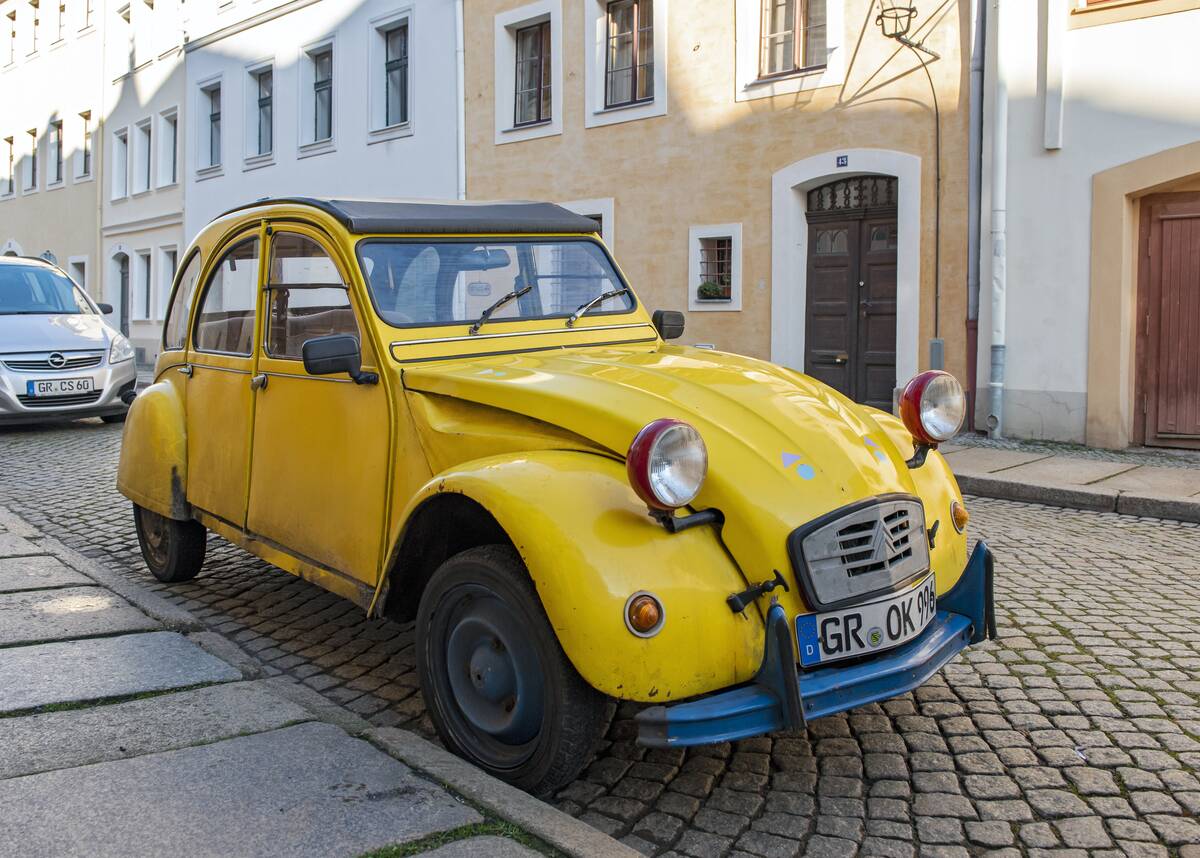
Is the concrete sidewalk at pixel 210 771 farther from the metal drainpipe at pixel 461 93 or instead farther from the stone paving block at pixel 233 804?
the metal drainpipe at pixel 461 93

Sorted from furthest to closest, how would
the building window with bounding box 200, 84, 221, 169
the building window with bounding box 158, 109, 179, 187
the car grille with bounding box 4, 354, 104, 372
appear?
1. the building window with bounding box 158, 109, 179, 187
2. the building window with bounding box 200, 84, 221, 169
3. the car grille with bounding box 4, 354, 104, 372

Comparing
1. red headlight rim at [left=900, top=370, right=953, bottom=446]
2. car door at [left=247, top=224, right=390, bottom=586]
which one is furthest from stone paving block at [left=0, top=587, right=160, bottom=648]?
red headlight rim at [left=900, top=370, right=953, bottom=446]

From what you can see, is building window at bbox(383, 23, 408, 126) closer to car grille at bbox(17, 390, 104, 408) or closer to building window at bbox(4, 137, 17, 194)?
car grille at bbox(17, 390, 104, 408)

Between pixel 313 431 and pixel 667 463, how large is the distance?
1.86 meters

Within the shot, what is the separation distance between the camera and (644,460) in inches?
122

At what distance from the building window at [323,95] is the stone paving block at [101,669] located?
18.9 m

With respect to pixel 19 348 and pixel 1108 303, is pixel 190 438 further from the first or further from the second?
pixel 1108 303

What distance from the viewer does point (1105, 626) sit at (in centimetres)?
519

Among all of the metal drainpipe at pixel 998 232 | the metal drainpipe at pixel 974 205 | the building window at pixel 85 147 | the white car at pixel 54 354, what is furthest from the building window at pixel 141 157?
the metal drainpipe at pixel 998 232

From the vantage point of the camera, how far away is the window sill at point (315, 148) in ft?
72.6

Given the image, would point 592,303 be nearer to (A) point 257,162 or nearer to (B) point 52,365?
(B) point 52,365

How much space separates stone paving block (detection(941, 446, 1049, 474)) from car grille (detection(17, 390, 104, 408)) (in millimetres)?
9031

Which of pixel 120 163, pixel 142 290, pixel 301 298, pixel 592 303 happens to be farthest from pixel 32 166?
pixel 592 303

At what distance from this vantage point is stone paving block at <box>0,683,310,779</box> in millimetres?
3494
